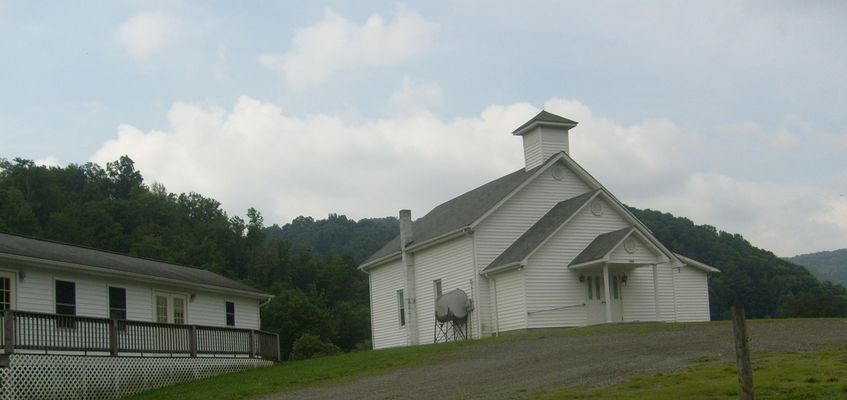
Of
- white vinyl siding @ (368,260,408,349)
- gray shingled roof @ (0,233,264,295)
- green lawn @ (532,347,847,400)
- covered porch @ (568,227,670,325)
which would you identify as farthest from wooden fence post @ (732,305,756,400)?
white vinyl siding @ (368,260,408,349)

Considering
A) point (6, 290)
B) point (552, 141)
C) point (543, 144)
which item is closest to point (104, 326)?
point (6, 290)

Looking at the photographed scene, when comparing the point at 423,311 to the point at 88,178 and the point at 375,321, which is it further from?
the point at 88,178

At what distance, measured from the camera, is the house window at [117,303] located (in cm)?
2959

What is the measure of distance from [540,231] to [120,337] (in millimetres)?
16356

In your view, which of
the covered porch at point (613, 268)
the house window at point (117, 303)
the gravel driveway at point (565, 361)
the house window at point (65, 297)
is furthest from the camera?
the covered porch at point (613, 268)

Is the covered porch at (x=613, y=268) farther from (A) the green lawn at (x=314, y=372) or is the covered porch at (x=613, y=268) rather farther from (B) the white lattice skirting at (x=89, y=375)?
(B) the white lattice skirting at (x=89, y=375)

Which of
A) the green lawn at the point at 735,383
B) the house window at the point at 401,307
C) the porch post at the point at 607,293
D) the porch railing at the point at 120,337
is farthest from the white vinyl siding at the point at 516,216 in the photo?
the green lawn at the point at 735,383

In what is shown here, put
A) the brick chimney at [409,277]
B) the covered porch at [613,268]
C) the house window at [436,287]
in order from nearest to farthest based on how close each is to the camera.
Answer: the covered porch at [613,268], the house window at [436,287], the brick chimney at [409,277]

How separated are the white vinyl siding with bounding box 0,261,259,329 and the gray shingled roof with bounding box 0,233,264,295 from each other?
14.1 inches

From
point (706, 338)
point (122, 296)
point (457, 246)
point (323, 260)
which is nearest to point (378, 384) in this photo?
point (706, 338)

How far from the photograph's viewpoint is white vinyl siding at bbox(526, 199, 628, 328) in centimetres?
3606

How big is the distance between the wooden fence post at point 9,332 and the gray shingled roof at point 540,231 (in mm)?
17824

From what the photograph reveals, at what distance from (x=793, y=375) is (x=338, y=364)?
1421cm

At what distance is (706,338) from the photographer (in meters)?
24.4
